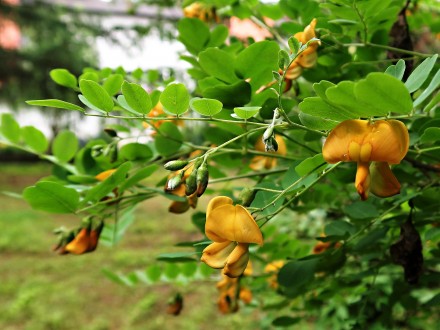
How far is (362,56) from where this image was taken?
0.64 metres

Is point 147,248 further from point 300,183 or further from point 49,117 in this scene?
point 49,117

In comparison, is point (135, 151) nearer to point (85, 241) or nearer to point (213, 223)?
point (85, 241)

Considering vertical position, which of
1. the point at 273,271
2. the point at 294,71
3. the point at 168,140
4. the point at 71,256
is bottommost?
the point at 71,256

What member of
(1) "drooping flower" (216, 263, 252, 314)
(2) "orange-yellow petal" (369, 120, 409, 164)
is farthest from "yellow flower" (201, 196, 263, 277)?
(1) "drooping flower" (216, 263, 252, 314)

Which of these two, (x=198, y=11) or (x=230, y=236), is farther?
(x=198, y=11)

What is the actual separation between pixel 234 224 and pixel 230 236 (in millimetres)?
11

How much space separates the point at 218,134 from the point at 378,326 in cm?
36

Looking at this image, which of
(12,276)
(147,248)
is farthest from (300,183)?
(147,248)

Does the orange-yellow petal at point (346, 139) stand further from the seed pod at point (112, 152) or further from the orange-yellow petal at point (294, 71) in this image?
the seed pod at point (112, 152)

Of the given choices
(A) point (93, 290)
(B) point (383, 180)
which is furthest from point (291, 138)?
(A) point (93, 290)

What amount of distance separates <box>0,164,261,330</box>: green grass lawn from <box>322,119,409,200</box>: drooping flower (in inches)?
51.0

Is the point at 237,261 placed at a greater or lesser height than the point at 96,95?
lesser

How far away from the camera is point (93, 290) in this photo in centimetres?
288

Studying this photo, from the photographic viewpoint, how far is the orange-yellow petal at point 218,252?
40 cm
